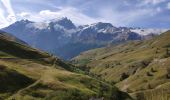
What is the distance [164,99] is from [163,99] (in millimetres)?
2885

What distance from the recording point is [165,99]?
94.1 meters

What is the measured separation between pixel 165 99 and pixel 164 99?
55 centimetres

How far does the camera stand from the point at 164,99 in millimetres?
93625

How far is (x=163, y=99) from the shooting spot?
90875mm

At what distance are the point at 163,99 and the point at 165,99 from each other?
3407 millimetres
